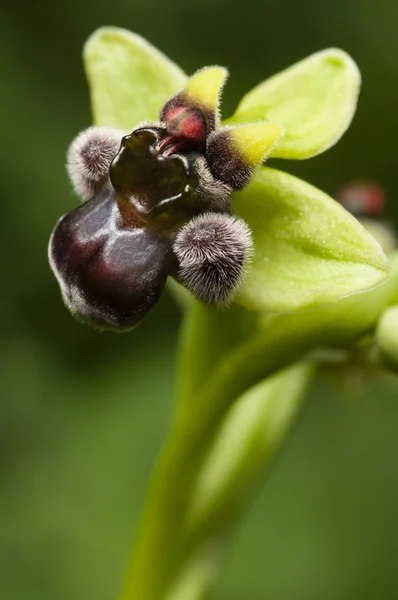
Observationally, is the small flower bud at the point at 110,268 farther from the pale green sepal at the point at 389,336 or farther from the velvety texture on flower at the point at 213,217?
the pale green sepal at the point at 389,336

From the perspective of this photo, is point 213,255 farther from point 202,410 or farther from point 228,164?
point 202,410

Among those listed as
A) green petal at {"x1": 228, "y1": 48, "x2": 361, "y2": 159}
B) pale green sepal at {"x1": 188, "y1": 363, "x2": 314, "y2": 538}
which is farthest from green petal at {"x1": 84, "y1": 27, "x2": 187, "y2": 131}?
pale green sepal at {"x1": 188, "y1": 363, "x2": 314, "y2": 538}

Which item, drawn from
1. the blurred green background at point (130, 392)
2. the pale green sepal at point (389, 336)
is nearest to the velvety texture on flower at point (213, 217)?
the pale green sepal at point (389, 336)

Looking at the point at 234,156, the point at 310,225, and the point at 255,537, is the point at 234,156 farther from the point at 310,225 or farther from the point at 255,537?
the point at 255,537

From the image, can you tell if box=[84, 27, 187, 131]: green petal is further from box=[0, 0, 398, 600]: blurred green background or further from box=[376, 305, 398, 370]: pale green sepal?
box=[0, 0, 398, 600]: blurred green background

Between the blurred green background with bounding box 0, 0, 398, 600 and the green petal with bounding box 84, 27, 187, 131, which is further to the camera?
the blurred green background with bounding box 0, 0, 398, 600

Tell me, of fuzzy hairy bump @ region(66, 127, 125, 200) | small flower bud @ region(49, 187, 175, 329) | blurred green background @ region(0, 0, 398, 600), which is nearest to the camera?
small flower bud @ region(49, 187, 175, 329)

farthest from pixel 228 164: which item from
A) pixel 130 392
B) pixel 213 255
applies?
pixel 130 392
